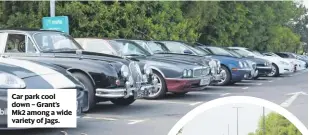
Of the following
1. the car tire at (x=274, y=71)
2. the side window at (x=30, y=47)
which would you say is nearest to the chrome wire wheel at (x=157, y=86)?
the side window at (x=30, y=47)

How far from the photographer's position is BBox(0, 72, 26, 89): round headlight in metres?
3.72

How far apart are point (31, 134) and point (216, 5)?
51.3 feet

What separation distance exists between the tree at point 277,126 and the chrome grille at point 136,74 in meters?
3.22

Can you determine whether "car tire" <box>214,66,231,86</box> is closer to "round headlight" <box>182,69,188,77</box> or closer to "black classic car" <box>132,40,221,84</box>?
"black classic car" <box>132,40,221,84</box>

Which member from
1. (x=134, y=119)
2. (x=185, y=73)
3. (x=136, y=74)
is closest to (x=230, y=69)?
(x=185, y=73)

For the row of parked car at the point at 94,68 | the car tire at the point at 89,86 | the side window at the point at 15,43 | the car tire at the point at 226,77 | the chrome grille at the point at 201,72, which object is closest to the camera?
the row of parked car at the point at 94,68

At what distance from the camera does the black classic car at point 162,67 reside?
6766 mm

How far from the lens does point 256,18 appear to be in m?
23.4

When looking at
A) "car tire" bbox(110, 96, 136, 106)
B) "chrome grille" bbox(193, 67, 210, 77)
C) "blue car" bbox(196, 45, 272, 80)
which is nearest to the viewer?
"car tire" bbox(110, 96, 136, 106)

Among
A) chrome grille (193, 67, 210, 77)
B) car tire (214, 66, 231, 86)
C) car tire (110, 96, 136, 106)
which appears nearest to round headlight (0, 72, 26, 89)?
car tire (110, 96, 136, 106)

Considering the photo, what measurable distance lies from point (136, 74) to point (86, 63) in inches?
24.3

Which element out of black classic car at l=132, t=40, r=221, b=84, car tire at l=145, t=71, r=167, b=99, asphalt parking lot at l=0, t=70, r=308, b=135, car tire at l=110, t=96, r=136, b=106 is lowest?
asphalt parking lot at l=0, t=70, r=308, b=135

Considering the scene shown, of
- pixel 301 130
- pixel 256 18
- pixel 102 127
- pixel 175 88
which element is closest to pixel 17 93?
pixel 102 127

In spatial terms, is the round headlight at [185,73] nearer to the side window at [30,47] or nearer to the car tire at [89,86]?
the car tire at [89,86]
